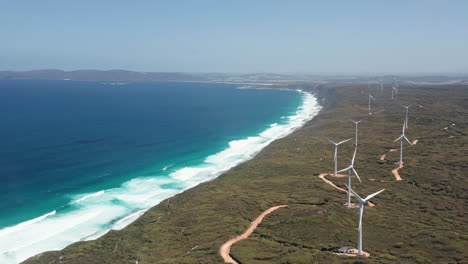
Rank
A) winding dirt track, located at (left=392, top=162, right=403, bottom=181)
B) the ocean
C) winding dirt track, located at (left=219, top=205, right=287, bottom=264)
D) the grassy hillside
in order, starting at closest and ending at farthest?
1. winding dirt track, located at (left=219, top=205, right=287, bottom=264)
2. the grassy hillside
3. the ocean
4. winding dirt track, located at (left=392, top=162, right=403, bottom=181)

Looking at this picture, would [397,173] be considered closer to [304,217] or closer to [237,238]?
[304,217]

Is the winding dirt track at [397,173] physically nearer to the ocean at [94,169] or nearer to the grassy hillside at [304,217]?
the grassy hillside at [304,217]

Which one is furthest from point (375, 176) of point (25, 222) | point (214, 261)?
point (25, 222)

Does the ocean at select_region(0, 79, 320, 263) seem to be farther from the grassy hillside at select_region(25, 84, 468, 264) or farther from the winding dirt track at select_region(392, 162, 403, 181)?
the winding dirt track at select_region(392, 162, 403, 181)

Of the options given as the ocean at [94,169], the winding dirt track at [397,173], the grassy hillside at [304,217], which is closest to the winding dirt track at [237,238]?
the grassy hillside at [304,217]

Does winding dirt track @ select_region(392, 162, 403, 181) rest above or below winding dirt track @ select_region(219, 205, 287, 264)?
above

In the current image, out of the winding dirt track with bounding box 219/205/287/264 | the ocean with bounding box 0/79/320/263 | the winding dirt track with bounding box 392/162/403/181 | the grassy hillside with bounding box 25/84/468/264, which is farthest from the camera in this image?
the winding dirt track with bounding box 392/162/403/181

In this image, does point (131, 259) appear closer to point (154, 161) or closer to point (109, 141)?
point (154, 161)

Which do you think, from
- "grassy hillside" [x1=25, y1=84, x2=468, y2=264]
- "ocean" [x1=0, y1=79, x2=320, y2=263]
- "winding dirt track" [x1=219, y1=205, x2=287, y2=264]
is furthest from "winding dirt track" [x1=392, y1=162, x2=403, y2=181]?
"ocean" [x1=0, y1=79, x2=320, y2=263]
